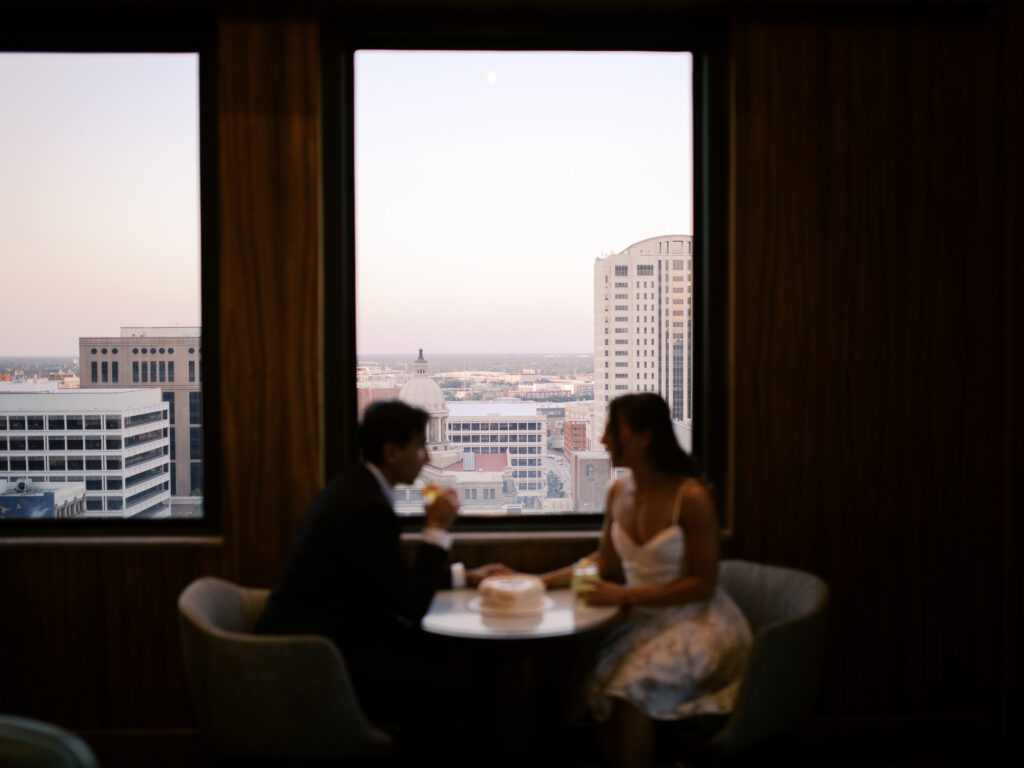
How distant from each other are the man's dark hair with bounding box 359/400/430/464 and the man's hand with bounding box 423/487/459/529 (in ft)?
0.78

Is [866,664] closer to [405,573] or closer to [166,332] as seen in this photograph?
[405,573]

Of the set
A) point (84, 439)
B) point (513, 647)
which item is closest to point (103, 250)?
point (84, 439)

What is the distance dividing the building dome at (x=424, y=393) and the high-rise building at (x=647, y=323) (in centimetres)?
63

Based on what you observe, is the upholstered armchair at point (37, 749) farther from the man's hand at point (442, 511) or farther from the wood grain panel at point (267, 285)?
the wood grain panel at point (267, 285)

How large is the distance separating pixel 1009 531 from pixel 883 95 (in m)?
1.70

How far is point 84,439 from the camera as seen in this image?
113 inches

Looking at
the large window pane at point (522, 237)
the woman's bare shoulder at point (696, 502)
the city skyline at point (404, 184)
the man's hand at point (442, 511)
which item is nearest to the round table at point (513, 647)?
the man's hand at point (442, 511)

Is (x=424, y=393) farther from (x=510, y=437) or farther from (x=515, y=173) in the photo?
(x=515, y=173)

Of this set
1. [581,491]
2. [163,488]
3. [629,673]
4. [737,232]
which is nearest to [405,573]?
[629,673]

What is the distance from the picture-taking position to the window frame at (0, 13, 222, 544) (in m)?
2.80

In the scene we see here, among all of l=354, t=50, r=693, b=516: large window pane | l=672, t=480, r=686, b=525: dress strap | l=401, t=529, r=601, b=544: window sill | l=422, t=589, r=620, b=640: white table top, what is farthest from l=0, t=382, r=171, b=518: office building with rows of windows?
l=672, t=480, r=686, b=525: dress strap

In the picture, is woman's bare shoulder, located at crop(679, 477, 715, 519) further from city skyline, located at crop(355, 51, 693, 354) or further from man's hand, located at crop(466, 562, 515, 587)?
city skyline, located at crop(355, 51, 693, 354)

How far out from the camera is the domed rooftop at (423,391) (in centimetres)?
294

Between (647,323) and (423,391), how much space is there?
0.93m
